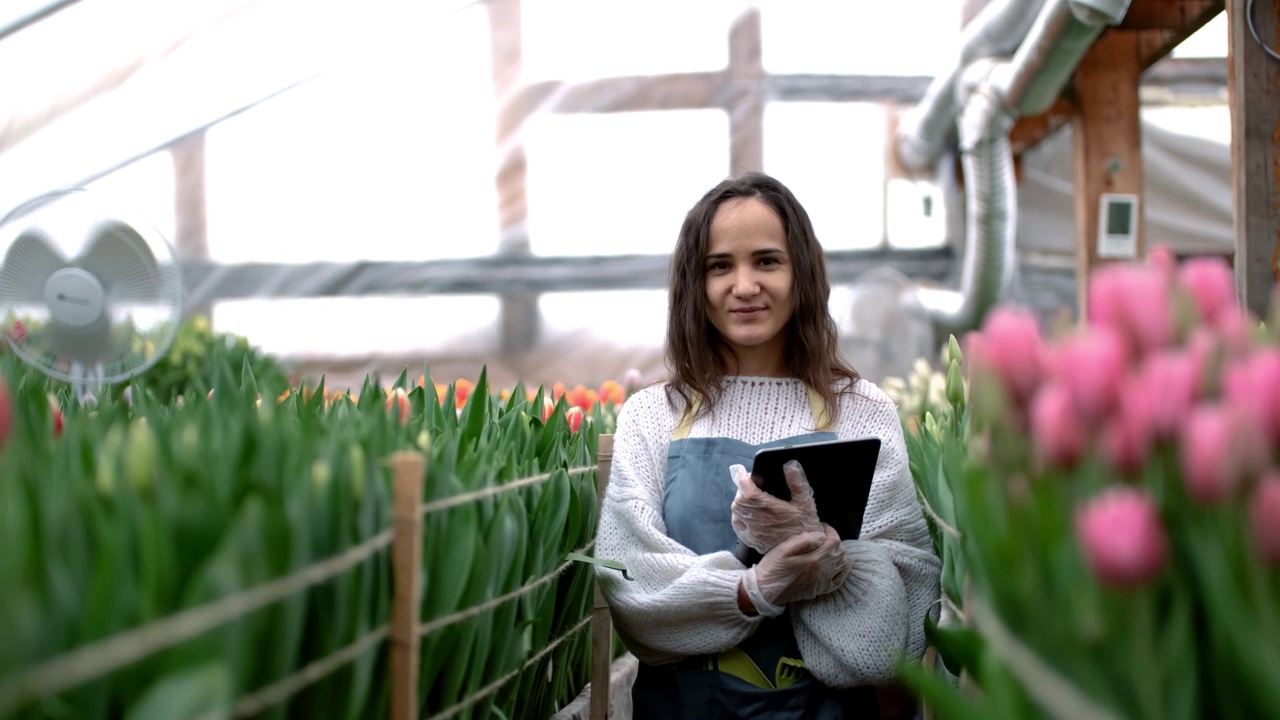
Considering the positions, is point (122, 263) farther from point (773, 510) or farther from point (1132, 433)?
point (1132, 433)

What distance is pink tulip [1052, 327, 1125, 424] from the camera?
2.33 ft

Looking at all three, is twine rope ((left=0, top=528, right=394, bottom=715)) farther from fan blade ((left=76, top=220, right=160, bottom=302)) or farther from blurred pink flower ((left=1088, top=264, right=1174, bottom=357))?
fan blade ((left=76, top=220, right=160, bottom=302))

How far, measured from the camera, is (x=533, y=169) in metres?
6.61

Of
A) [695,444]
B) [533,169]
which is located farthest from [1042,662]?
[533,169]

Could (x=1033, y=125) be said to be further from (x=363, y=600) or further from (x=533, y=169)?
(x=363, y=600)

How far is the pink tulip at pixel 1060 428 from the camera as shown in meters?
0.71

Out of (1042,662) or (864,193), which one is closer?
(1042,662)

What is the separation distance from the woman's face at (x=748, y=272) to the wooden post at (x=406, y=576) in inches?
27.2

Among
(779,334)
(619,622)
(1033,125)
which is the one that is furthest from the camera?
(1033,125)

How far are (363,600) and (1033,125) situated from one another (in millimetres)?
5508

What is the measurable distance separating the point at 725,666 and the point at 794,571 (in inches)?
8.9

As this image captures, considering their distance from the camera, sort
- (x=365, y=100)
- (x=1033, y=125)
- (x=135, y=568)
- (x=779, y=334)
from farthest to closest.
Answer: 1. (x=365, y=100)
2. (x=1033, y=125)
3. (x=779, y=334)
4. (x=135, y=568)

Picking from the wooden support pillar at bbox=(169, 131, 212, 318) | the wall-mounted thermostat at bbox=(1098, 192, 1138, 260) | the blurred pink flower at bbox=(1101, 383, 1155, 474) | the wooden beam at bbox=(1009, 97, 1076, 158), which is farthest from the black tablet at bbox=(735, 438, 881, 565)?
the wooden support pillar at bbox=(169, 131, 212, 318)

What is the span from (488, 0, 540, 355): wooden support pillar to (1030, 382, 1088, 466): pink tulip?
595 centimetres
